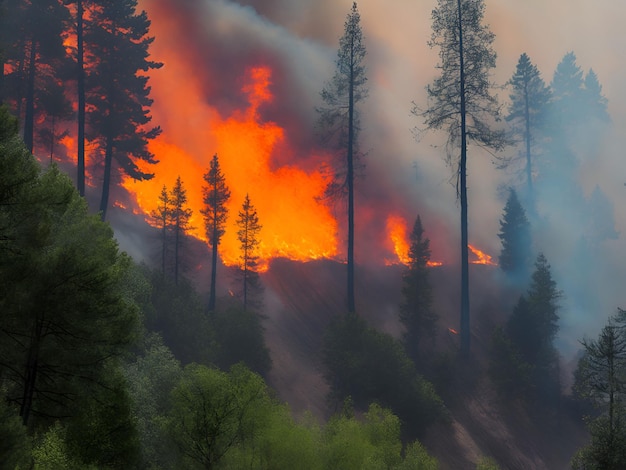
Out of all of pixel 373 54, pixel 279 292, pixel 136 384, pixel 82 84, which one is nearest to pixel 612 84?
pixel 373 54

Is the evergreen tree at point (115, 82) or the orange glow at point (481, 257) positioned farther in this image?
the orange glow at point (481, 257)

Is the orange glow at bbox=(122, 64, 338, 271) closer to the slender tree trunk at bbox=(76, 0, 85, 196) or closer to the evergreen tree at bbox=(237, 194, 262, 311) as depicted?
the evergreen tree at bbox=(237, 194, 262, 311)

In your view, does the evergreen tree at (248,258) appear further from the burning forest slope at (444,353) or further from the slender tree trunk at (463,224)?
the slender tree trunk at (463,224)

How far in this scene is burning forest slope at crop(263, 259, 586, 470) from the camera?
135 feet

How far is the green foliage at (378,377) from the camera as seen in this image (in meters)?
38.3

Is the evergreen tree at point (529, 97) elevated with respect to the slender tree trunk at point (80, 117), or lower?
elevated

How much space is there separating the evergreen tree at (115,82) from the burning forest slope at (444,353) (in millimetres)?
18492

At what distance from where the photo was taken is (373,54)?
10219 centimetres

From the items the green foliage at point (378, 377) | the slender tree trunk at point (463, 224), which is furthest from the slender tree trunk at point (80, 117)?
the slender tree trunk at point (463, 224)

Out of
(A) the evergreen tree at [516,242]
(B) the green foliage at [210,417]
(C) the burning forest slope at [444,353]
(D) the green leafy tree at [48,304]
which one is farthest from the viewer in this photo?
(A) the evergreen tree at [516,242]

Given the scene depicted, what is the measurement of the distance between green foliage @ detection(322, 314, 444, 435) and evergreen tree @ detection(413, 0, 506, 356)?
9.48 m

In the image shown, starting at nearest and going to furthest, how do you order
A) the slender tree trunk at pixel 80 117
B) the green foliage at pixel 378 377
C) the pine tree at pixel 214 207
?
the green foliage at pixel 378 377 < the slender tree trunk at pixel 80 117 < the pine tree at pixel 214 207

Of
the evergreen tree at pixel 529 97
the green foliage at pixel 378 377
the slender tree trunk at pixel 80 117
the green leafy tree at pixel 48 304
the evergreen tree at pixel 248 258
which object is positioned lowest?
the green foliage at pixel 378 377

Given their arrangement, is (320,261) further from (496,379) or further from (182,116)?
(182,116)
